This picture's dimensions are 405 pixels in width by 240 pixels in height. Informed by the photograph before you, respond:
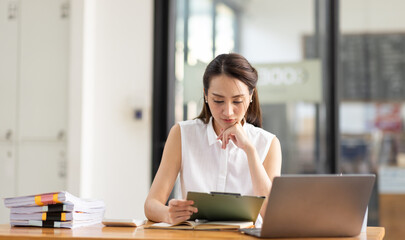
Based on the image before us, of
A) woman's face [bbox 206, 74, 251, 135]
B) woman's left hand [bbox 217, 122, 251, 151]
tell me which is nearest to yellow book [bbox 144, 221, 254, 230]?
woman's left hand [bbox 217, 122, 251, 151]

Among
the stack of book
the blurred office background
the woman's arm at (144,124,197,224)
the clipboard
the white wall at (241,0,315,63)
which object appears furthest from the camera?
the white wall at (241,0,315,63)

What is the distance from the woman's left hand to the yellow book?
16.5 inches

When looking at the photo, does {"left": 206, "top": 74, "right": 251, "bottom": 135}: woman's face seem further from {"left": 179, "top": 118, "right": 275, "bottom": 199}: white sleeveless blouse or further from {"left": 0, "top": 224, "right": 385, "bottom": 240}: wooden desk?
{"left": 0, "top": 224, "right": 385, "bottom": 240}: wooden desk

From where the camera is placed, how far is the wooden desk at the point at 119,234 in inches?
66.5

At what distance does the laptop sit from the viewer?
1.63m

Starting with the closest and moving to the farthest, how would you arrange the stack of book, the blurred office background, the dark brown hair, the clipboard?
the clipboard → the stack of book → the dark brown hair → the blurred office background

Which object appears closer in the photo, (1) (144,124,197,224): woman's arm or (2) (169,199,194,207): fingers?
(2) (169,199,194,207): fingers

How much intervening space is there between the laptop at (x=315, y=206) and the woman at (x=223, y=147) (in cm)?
53

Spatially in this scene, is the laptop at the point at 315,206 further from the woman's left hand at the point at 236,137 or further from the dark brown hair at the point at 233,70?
the dark brown hair at the point at 233,70

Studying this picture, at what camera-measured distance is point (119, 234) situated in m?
1.75

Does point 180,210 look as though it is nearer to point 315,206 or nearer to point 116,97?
point 315,206

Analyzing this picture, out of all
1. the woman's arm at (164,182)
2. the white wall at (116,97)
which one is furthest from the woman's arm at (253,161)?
the white wall at (116,97)

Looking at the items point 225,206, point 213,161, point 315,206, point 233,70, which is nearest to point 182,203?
point 225,206

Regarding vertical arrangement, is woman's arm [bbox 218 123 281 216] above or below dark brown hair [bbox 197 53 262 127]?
below
